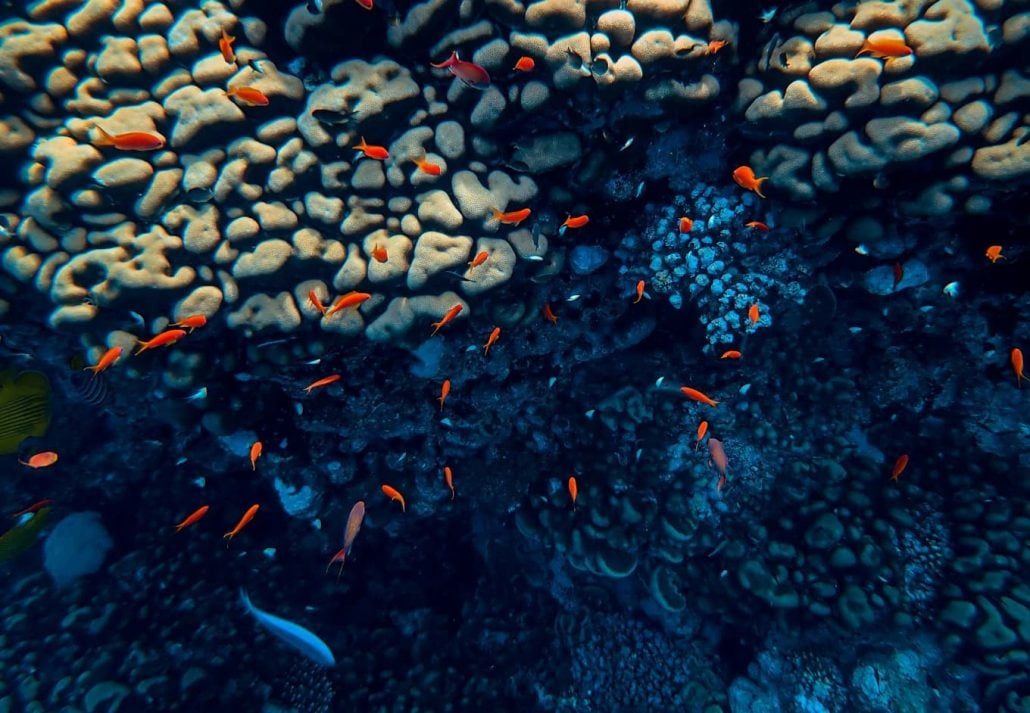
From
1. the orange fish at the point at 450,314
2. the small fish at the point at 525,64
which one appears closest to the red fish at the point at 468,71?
the small fish at the point at 525,64

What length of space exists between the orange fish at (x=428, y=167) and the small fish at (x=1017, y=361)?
4.49 meters

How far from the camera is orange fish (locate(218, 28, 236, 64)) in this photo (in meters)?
3.43

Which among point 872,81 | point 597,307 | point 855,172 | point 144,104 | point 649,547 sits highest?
point 144,104

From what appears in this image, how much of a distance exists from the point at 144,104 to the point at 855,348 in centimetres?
619

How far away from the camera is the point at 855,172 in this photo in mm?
3369

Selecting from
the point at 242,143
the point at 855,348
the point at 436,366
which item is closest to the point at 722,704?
the point at 855,348

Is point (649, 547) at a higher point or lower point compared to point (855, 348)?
lower

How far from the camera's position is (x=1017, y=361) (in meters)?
4.01

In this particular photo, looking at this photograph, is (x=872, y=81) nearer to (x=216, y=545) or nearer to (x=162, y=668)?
(x=216, y=545)

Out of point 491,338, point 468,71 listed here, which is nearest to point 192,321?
point 491,338

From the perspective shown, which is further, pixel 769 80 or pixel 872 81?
pixel 769 80

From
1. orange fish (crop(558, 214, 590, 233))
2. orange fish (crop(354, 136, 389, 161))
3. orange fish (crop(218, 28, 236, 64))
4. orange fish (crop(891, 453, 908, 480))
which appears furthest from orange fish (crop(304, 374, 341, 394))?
orange fish (crop(891, 453, 908, 480))

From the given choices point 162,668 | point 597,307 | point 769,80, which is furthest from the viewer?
point 162,668

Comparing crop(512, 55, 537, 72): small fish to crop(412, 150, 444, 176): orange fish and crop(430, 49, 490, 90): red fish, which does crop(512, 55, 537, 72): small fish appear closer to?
crop(430, 49, 490, 90): red fish
